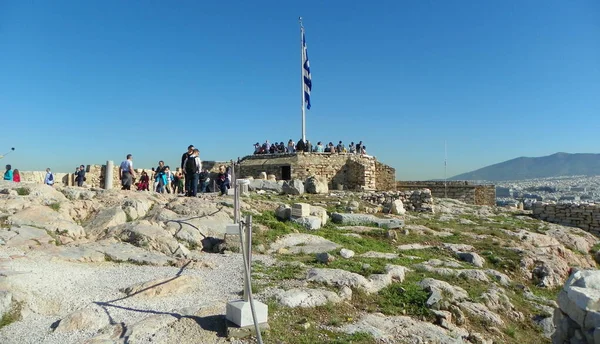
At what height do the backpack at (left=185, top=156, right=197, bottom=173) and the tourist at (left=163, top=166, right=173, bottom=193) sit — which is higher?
the backpack at (left=185, top=156, right=197, bottom=173)

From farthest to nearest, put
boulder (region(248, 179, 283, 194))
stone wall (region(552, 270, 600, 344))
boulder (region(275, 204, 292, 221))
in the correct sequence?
boulder (region(248, 179, 283, 194)) < boulder (region(275, 204, 292, 221)) < stone wall (region(552, 270, 600, 344))

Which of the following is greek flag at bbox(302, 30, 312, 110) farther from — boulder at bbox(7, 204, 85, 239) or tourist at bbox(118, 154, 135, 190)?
boulder at bbox(7, 204, 85, 239)

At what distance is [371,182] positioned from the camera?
3031 centimetres

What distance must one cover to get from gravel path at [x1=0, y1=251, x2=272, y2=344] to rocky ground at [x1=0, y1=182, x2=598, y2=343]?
0.03m

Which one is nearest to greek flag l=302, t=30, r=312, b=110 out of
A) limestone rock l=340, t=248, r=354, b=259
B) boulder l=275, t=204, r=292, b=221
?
boulder l=275, t=204, r=292, b=221

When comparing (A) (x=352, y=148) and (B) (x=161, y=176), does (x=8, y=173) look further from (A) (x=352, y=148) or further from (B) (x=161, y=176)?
(A) (x=352, y=148)

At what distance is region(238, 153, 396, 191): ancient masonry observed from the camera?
1128 inches

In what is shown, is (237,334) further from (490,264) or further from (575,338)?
(490,264)

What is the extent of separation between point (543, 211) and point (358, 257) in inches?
703

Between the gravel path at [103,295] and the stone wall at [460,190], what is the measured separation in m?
28.6

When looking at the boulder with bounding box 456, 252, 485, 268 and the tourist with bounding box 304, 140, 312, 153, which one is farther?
the tourist with bounding box 304, 140, 312, 153

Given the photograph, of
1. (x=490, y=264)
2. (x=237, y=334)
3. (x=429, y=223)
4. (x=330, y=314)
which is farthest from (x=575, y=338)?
(x=429, y=223)

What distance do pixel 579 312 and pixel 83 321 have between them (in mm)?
6711

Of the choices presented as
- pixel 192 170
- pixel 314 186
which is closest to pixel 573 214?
pixel 314 186
